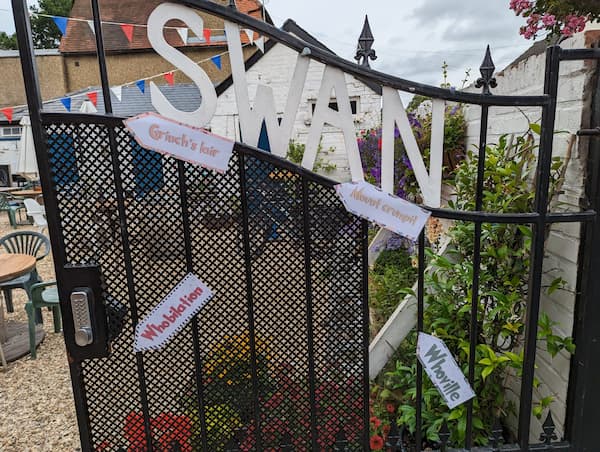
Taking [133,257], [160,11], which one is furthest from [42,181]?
[160,11]

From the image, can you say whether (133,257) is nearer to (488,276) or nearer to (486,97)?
(486,97)

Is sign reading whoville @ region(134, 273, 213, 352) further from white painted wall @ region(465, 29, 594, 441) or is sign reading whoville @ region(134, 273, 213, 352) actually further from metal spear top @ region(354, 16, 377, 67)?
white painted wall @ region(465, 29, 594, 441)

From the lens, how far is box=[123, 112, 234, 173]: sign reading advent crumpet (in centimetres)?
128

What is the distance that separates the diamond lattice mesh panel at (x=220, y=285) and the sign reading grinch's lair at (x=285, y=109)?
0.39 feet

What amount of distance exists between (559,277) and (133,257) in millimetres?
1646

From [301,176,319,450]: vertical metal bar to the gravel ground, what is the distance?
81.6 inches

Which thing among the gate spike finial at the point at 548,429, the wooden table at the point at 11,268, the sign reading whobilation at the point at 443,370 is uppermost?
the sign reading whobilation at the point at 443,370

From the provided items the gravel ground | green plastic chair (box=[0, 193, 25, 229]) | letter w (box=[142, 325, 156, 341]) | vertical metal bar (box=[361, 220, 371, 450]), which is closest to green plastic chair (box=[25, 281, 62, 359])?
the gravel ground

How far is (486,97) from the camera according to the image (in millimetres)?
1346

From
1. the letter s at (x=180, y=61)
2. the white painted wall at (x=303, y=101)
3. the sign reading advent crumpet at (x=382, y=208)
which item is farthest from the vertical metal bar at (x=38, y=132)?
the white painted wall at (x=303, y=101)

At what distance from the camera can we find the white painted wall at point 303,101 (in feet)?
27.1

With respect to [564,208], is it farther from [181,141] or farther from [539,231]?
[181,141]

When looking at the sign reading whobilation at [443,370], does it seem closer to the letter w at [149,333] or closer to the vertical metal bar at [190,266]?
the vertical metal bar at [190,266]

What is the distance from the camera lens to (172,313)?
1425 mm
